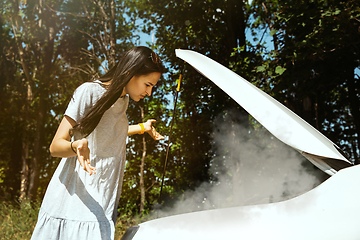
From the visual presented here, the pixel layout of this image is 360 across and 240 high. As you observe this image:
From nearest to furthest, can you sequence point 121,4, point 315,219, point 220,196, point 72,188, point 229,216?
point 315,219, point 229,216, point 72,188, point 220,196, point 121,4

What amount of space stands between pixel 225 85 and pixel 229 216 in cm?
53

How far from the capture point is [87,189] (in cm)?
110

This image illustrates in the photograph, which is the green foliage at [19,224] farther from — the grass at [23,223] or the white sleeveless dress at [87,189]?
the white sleeveless dress at [87,189]

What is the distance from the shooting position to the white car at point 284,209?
0.77 m

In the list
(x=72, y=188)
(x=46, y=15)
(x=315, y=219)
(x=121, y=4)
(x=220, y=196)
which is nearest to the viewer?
(x=315, y=219)

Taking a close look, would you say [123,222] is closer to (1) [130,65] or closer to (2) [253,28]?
(1) [130,65]

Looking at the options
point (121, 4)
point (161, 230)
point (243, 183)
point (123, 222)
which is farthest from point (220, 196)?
point (121, 4)

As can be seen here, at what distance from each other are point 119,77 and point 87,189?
0.55m

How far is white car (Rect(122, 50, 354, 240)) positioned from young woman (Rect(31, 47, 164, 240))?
0.64ft

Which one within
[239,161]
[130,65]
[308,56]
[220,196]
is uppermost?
[308,56]

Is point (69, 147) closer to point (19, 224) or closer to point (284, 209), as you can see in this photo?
point (284, 209)

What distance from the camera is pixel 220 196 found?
175 inches

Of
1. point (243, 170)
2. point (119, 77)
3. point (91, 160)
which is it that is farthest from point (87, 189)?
point (243, 170)

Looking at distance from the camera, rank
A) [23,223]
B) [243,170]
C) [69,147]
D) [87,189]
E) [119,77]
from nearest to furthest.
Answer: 1. [69,147]
2. [87,189]
3. [119,77]
4. [23,223]
5. [243,170]
